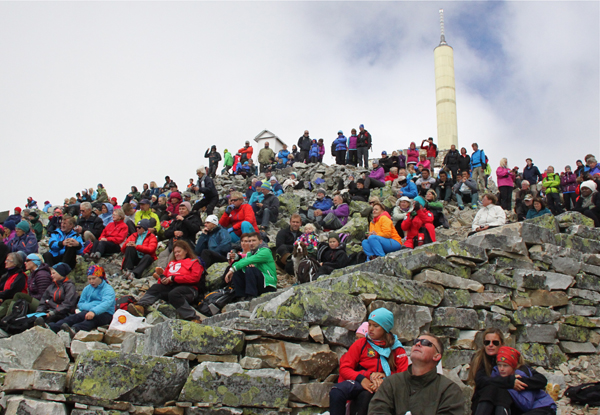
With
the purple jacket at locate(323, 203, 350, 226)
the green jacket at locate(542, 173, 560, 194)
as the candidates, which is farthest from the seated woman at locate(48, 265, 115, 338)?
the green jacket at locate(542, 173, 560, 194)

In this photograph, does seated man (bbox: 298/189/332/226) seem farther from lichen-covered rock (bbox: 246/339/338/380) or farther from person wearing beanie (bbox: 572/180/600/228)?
lichen-covered rock (bbox: 246/339/338/380)

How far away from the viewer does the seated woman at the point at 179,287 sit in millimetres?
8297

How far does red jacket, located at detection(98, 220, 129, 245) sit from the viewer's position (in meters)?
12.7

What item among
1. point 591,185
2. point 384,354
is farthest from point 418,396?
point 591,185

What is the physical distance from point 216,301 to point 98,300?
1990mm

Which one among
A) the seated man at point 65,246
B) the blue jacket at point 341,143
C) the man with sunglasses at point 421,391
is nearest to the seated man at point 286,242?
→ the seated man at point 65,246

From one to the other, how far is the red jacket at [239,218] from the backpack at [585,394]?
7.08m

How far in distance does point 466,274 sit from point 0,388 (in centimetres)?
644

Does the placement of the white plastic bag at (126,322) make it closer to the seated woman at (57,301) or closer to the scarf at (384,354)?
the seated woman at (57,301)

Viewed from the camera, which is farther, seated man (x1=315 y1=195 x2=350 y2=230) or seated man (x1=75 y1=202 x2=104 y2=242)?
seated man (x1=315 y1=195 x2=350 y2=230)

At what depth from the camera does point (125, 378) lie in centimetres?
478

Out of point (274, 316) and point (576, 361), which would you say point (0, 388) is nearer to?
point (274, 316)

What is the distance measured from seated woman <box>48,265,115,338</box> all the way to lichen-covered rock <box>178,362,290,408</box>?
3.61 meters

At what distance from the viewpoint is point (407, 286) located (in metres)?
6.49
